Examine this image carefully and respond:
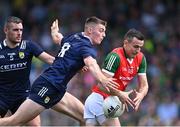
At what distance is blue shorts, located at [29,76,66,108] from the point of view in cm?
1105

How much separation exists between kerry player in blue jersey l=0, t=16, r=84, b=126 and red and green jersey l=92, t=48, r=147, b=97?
23.2 inches

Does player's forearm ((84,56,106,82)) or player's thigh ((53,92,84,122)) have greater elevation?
player's forearm ((84,56,106,82))

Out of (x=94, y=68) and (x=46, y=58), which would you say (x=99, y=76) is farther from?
(x=46, y=58)

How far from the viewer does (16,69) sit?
38.5ft

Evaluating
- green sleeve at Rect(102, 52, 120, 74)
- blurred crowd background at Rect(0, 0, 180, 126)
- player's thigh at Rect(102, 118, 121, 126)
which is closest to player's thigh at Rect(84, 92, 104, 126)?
player's thigh at Rect(102, 118, 121, 126)

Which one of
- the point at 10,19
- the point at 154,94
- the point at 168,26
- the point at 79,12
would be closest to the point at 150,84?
the point at 154,94

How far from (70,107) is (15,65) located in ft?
3.43

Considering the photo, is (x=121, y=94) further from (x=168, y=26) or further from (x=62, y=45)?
(x=168, y=26)

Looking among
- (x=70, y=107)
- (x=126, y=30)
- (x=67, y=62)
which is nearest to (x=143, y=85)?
(x=70, y=107)

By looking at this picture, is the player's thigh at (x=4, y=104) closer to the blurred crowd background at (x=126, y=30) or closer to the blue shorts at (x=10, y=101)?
the blue shorts at (x=10, y=101)

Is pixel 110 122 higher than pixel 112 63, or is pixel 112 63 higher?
pixel 112 63

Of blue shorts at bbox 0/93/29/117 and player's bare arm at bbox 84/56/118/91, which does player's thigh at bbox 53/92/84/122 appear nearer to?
blue shorts at bbox 0/93/29/117

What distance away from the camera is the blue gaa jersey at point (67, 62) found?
35.9 ft

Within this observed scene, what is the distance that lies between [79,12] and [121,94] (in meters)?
9.85
